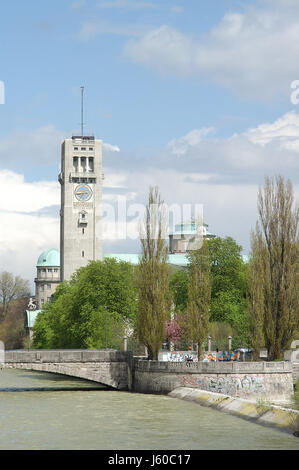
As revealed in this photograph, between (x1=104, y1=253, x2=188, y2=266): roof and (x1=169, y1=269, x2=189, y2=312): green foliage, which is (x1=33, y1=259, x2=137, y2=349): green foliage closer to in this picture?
(x1=169, y1=269, x2=189, y2=312): green foliage

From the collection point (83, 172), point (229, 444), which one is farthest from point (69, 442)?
point (83, 172)

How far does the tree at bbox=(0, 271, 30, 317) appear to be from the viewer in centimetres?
16538

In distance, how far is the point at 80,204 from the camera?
154 metres

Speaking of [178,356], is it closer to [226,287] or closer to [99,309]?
[99,309]

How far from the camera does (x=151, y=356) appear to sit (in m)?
66.9

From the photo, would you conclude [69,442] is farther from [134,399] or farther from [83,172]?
[83,172]

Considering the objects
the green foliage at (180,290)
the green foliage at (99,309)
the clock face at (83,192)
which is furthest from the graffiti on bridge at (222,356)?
the clock face at (83,192)

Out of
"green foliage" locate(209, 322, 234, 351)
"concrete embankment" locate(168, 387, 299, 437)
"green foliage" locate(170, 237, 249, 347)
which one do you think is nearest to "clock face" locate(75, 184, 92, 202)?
"green foliage" locate(170, 237, 249, 347)

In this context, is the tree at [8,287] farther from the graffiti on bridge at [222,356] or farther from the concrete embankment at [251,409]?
the concrete embankment at [251,409]

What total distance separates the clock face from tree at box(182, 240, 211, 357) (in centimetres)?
8419

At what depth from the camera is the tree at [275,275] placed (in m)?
64.2

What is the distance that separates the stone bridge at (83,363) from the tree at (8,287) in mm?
99254

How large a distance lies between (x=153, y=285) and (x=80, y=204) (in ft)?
289
